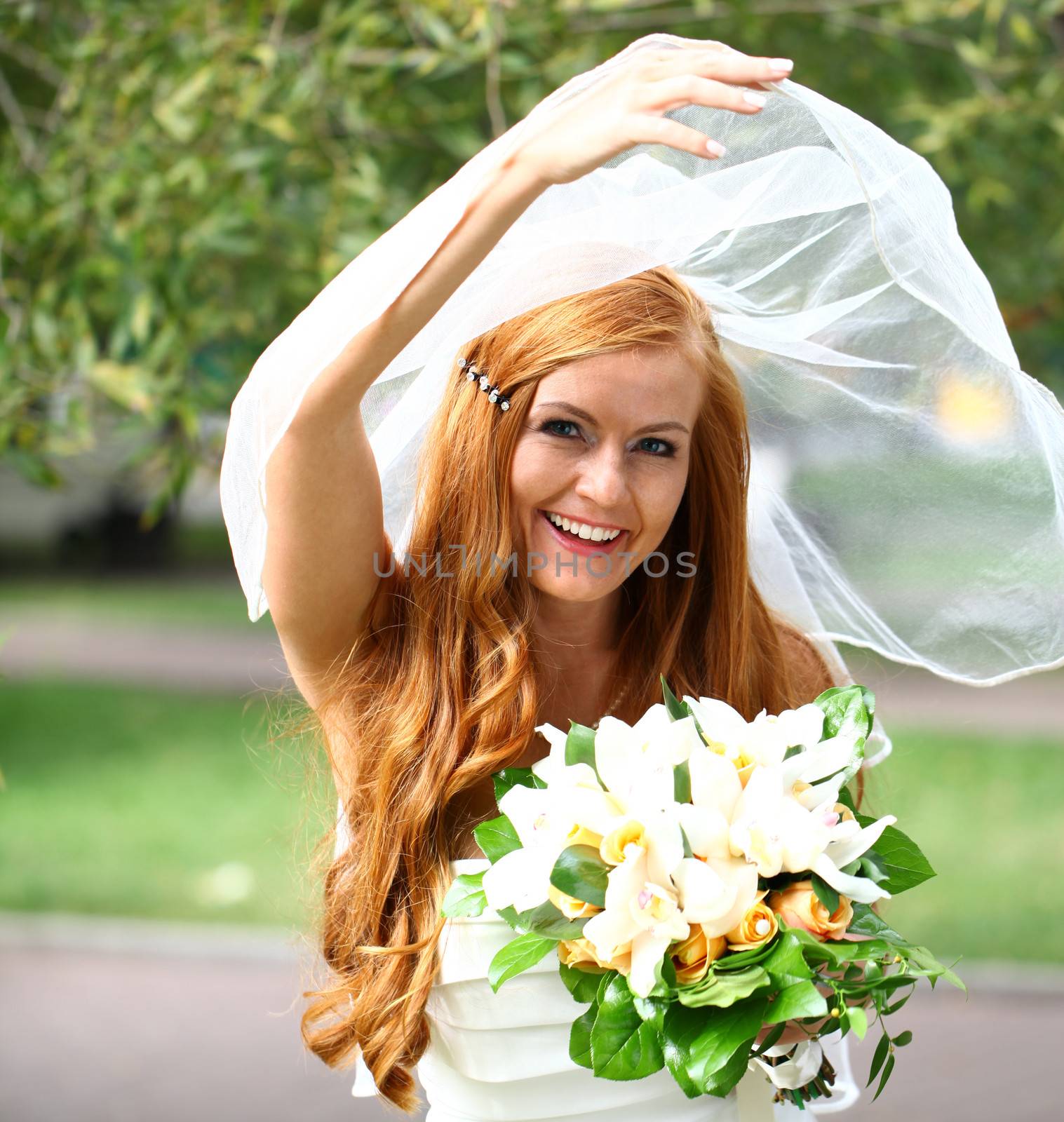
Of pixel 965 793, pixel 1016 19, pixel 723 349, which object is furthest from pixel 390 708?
pixel 965 793

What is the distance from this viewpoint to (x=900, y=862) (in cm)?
185

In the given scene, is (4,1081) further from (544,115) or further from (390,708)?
(544,115)

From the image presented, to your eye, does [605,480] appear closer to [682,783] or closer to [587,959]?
[682,783]

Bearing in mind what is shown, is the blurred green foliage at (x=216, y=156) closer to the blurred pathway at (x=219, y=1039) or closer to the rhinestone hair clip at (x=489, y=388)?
the rhinestone hair clip at (x=489, y=388)

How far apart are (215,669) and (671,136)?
11349mm

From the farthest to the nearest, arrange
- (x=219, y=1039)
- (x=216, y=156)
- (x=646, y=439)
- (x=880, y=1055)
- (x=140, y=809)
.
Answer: (x=140, y=809)
(x=219, y=1039)
(x=216, y=156)
(x=646, y=439)
(x=880, y=1055)

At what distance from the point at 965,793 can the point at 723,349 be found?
21.1 ft

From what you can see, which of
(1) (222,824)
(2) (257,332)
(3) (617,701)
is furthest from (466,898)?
(1) (222,824)

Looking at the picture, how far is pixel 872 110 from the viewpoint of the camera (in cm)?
496

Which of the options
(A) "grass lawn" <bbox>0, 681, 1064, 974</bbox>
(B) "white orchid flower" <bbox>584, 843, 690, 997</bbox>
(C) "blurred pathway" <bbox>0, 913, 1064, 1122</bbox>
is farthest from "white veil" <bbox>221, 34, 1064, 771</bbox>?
(A) "grass lawn" <bbox>0, 681, 1064, 974</bbox>

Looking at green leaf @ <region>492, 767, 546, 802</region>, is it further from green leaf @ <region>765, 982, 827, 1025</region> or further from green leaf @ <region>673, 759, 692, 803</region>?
green leaf @ <region>765, 982, 827, 1025</region>

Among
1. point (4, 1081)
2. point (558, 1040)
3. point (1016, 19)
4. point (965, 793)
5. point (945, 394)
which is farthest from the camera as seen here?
point (965, 793)

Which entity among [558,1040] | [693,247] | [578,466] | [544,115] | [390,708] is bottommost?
[558,1040]

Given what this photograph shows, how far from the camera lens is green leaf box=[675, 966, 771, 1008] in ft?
5.07
